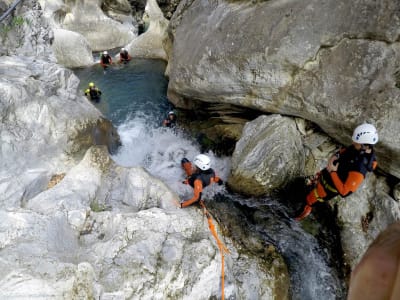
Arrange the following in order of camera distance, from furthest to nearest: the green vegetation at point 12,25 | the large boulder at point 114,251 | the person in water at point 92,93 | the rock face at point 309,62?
the person in water at point 92,93 → the green vegetation at point 12,25 → the rock face at point 309,62 → the large boulder at point 114,251

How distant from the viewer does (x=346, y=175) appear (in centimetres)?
514

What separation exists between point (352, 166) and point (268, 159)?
5.87ft

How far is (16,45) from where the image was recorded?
7492mm

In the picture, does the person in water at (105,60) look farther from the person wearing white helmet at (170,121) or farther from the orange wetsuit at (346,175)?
the orange wetsuit at (346,175)

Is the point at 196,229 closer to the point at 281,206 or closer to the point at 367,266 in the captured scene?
the point at 281,206

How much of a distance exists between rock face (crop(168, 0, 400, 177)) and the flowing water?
204 cm

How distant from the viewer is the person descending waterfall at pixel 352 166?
496 centimetres

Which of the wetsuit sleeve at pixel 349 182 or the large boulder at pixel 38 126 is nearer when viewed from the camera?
the wetsuit sleeve at pixel 349 182

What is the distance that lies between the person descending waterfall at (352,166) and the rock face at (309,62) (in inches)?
33.2

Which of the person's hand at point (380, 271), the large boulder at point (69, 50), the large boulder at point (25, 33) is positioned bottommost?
the large boulder at point (69, 50)

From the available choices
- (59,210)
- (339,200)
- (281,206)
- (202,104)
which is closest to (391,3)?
(339,200)

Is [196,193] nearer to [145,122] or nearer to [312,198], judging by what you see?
[312,198]

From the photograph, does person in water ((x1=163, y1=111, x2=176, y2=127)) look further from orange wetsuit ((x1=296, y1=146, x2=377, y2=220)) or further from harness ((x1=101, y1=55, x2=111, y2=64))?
harness ((x1=101, y1=55, x2=111, y2=64))

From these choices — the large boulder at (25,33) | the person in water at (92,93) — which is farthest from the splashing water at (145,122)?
the large boulder at (25,33)
